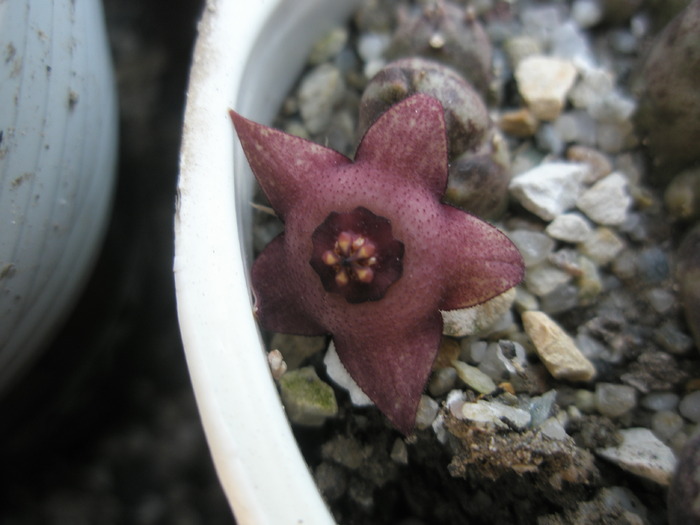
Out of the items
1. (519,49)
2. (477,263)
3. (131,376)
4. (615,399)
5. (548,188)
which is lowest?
(131,376)

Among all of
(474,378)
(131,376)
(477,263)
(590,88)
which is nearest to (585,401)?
(474,378)

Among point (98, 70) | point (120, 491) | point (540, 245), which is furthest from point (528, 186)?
point (120, 491)

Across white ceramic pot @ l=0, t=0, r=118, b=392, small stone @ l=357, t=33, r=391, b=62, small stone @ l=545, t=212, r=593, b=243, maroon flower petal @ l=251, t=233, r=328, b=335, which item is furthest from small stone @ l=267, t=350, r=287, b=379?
small stone @ l=357, t=33, r=391, b=62

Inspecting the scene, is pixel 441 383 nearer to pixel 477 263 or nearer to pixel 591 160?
pixel 477 263

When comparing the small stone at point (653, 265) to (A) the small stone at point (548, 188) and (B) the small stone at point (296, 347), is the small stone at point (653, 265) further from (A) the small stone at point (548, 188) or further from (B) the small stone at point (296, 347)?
(B) the small stone at point (296, 347)

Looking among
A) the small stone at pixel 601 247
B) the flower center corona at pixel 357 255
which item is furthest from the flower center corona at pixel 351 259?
the small stone at pixel 601 247
